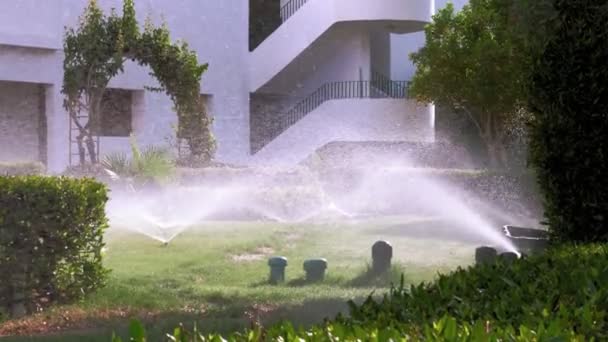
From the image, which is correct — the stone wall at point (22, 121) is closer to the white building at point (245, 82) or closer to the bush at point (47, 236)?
the white building at point (245, 82)

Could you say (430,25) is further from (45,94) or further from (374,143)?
(45,94)

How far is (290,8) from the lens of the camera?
92.0 ft

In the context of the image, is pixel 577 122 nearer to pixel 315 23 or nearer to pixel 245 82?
pixel 315 23

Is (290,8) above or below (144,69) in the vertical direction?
above

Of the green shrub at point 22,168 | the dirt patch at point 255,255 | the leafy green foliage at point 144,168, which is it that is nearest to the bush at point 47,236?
the dirt patch at point 255,255

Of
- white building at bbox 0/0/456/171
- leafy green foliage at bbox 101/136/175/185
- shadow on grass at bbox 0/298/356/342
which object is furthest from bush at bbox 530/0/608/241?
white building at bbox 0/0/456/171

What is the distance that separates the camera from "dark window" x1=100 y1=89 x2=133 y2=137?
2467 cm

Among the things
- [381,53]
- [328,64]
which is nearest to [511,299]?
[328,64]

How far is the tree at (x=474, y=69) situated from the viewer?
941 inches

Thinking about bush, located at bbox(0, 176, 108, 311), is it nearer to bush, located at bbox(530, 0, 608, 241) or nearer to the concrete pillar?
bush, located at bbox(530, 0, 608, 241)

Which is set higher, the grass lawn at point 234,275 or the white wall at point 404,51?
the white wall at point 404,51

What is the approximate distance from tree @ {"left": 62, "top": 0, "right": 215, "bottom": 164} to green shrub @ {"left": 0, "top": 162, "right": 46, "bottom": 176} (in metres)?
0.86

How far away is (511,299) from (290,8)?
24.1 metres

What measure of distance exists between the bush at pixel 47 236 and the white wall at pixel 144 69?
13.0 m
